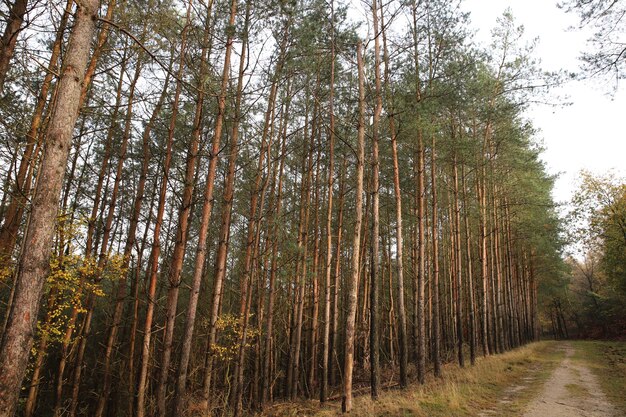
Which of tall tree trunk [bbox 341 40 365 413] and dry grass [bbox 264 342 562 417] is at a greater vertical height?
tall tree trunk [bbox 341 40 365 413]

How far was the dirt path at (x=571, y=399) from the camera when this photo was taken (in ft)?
22.2

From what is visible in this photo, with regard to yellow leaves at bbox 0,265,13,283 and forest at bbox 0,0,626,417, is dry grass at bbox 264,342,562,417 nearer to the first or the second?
forest at bbox 0,0,626,417

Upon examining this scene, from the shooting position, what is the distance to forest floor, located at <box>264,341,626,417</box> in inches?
264

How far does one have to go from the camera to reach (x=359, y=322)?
17.6 m

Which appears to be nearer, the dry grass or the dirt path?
the dry grass

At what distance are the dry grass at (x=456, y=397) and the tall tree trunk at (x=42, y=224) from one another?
563 cm

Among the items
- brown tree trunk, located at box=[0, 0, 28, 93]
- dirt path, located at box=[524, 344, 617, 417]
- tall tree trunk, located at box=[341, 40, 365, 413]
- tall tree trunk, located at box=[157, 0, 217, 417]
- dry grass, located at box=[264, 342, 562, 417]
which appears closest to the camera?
brown tree trunk, located at box=[0, 0, 28, 93]

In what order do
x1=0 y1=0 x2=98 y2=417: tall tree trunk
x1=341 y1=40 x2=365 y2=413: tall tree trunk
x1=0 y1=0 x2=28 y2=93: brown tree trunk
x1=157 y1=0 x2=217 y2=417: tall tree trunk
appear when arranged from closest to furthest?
1. x1=0 y1=0 x2=98 y2=417: tall tree trunk
2. x1=0 y1=0 x2=28 y2=93: brown tree trunk
3. x1=157 y1=0 x2=217 y2=417: tall tree trunk
4. x1=341 y1=40 x2=365 y2=413: tall tree trunk

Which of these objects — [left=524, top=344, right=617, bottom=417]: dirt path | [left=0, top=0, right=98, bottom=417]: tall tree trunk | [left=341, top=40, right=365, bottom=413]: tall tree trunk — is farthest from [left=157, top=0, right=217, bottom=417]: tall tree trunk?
[left=524, top=344, right=617, bottom=417]: dirt path

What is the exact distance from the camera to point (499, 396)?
840cm

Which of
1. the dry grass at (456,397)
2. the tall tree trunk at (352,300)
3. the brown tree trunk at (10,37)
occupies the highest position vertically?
the brown tree trunk at (10,37)

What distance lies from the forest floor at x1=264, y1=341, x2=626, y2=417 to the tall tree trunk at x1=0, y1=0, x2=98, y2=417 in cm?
563

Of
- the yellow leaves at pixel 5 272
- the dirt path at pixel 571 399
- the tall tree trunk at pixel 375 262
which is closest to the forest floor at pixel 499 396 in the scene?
the dirt path at pixel 571 399

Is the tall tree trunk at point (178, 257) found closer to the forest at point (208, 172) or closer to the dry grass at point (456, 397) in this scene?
the forest at point (208, 172)
